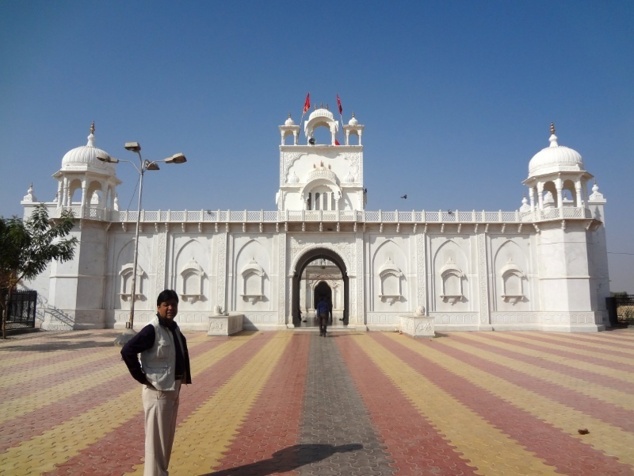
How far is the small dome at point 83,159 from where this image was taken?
1021 inches

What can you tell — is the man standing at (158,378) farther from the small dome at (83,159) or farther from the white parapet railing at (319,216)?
the small dome at (83,159)

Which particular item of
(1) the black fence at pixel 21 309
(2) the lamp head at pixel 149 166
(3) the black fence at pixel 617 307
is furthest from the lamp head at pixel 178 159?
(3) the black fence at pixel 617 307

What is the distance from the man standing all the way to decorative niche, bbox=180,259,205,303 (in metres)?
21.9

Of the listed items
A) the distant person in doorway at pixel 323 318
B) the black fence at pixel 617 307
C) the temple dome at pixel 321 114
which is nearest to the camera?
the distant person in doorway at pixel 323 318

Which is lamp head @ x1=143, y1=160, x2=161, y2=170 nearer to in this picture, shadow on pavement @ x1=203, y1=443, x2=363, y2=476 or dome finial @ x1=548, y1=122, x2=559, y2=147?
shadow on pavement @ x1=203, y1=443, x2=363, y2=476

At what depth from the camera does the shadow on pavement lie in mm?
4969

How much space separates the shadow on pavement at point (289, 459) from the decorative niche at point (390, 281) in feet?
66.7

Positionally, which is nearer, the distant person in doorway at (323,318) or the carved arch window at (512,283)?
the distant person in doorway at (323,318)

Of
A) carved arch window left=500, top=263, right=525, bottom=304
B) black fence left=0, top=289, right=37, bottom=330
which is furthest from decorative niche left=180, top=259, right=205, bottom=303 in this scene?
carved arch window left=500, top=263, right=525, bottom=304

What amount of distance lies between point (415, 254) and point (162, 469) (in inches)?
913

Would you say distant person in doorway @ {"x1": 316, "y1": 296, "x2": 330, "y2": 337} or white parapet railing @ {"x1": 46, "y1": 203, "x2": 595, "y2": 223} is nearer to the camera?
distant person in doorway @ {"x1": 316, "y1": 296, "x2": 330, "y2": 337}

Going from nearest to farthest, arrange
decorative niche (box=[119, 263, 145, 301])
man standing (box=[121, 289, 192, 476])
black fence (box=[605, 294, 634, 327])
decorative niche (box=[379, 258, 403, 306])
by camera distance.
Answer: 1. man standing (box=[121, 289, 192, 476])
2. decorative niche (box=[119, 263, 145, 301])
3. decorative niche (box=[379, 258, 403, 306])
4. black fence (box=[605, 294, 634, 327])

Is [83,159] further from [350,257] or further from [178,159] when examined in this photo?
[350,257]

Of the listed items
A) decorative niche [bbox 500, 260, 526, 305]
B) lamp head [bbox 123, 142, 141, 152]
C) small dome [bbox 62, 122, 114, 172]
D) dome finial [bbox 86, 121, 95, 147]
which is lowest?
decorative niche [bbox 500, 260, 526, 305]
